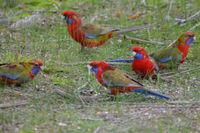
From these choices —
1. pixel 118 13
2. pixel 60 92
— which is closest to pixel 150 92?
pixel 60 92

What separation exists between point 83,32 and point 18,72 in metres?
1.76

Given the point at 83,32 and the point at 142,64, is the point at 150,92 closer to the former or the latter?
the point at 142,64

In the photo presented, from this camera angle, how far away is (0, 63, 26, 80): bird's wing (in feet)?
14.9

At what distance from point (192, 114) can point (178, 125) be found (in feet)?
1.39

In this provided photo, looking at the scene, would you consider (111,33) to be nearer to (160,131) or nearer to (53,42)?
(53,42)

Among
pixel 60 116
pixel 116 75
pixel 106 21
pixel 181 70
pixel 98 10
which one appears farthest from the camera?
pixel 98 10

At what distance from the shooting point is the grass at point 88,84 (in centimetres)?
370

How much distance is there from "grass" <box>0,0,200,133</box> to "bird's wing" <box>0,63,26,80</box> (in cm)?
15

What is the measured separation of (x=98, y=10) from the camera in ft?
27.5

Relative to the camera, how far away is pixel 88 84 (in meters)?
4.86

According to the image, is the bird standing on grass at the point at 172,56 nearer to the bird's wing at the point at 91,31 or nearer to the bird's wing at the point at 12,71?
the bird's wing at the point at 91,31

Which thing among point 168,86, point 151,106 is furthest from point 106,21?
point 151,106

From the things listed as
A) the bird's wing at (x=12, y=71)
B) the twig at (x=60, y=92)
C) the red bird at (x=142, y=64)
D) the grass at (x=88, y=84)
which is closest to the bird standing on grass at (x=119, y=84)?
the grass at (x=88, y=84)

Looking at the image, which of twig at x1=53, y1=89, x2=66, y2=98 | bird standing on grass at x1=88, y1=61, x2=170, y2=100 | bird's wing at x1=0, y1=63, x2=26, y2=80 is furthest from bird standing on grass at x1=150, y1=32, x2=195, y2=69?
bird's wing at x1=0, y1=63, x2=26, y2=80
